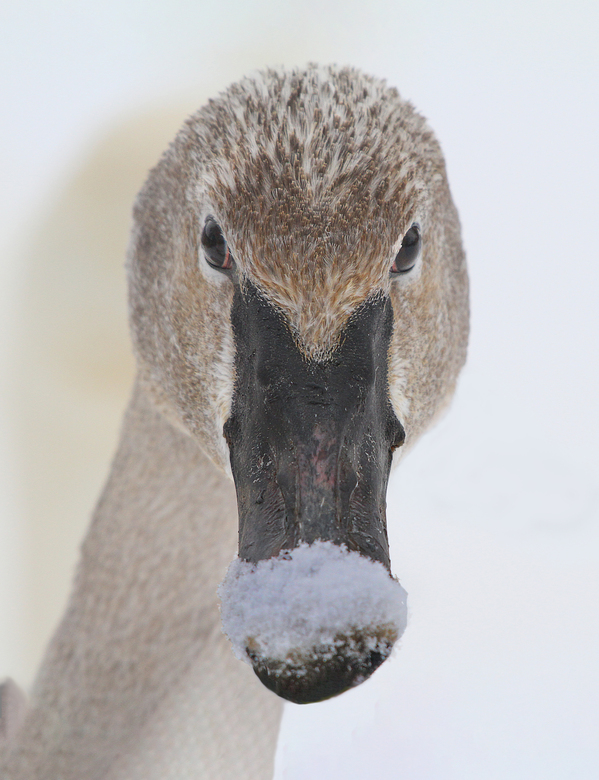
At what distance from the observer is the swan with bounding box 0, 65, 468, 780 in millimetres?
792

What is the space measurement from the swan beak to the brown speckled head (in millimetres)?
36

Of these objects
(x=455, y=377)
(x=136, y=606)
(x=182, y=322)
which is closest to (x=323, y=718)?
(x=136, y=606)

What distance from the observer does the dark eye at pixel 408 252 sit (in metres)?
1.07

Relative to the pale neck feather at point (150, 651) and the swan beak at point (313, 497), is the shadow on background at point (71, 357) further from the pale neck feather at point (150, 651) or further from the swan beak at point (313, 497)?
the swan beak at point (313, 497)

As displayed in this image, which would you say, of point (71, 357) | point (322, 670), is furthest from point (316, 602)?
point (71, 357)

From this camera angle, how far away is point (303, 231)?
98 centimetres

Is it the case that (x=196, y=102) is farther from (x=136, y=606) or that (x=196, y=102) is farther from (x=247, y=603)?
(x=247, y=603)

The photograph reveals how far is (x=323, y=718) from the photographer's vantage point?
6.04 feet

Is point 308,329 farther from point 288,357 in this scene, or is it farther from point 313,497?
point 313,497

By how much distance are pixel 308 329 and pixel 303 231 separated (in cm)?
14

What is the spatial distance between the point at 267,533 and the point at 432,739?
1.28 metres

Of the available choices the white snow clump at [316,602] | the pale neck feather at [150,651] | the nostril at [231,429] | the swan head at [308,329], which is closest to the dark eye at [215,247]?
the swan head at [308,329]

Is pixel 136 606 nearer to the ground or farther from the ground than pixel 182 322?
nearer to the ground

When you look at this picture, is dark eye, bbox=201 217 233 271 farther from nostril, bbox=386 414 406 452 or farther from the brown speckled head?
nostril, bbox=386 414 406 452
